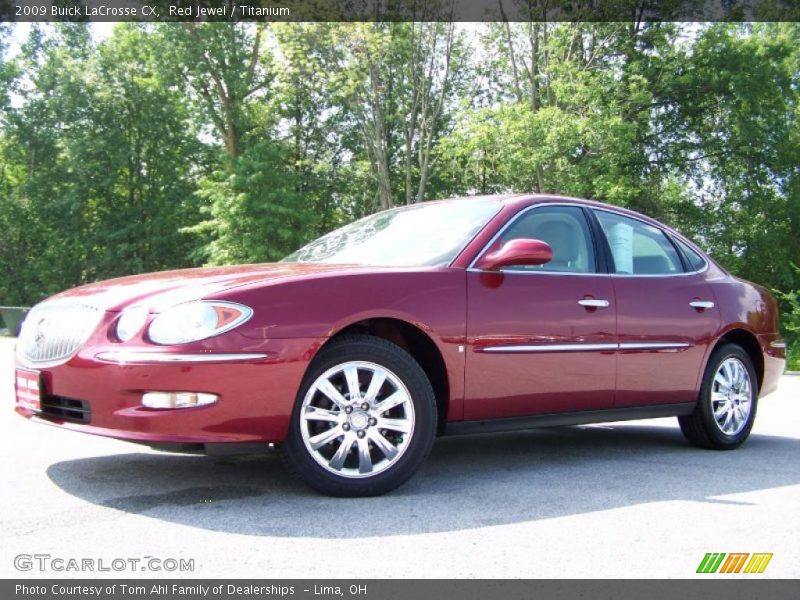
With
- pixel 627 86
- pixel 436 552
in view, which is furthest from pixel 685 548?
pixel 627 86

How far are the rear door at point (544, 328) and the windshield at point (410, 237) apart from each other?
20 centimetres

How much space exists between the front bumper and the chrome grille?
0.39 feet

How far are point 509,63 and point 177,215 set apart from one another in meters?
17.5

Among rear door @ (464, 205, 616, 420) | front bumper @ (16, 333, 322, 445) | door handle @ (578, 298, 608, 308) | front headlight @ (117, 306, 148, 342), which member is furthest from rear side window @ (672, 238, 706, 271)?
front headlight @ (117, 306, 148, 342)

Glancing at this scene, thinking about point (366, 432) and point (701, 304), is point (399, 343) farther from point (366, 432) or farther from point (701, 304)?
point (701, 304)

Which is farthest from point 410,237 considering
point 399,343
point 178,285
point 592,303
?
point 178,285

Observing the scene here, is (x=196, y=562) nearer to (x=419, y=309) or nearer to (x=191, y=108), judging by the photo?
(x=419, y=309)

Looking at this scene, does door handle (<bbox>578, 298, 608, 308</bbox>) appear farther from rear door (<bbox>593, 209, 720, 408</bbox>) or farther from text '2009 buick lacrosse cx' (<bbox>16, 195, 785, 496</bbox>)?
rear door (<bbox>593, 209, 720, 408</bbox>)

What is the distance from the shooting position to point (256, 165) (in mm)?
34656

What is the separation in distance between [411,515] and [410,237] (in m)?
1.81

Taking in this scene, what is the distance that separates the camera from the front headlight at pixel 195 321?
159 inches

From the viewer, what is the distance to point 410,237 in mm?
5305
